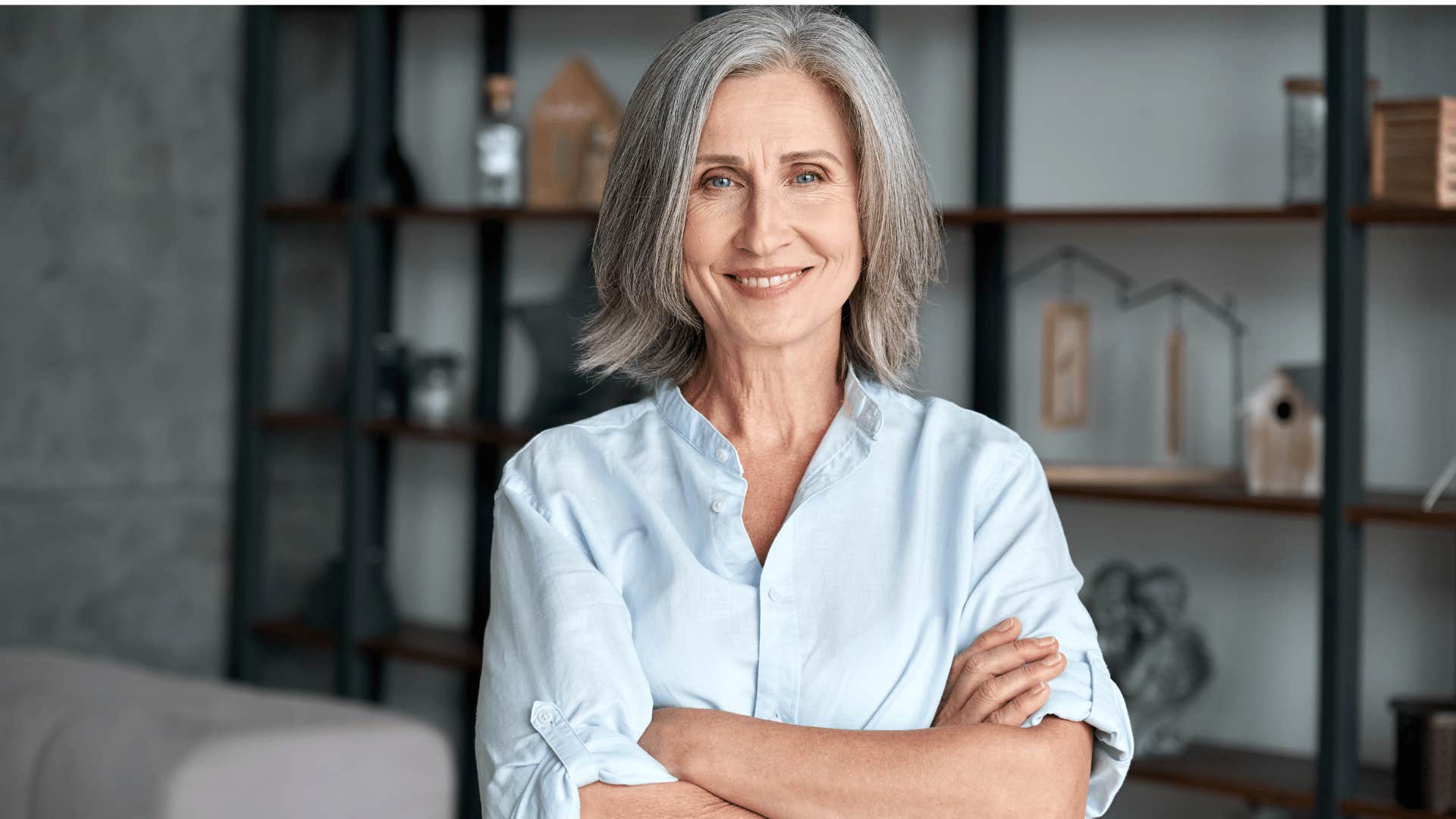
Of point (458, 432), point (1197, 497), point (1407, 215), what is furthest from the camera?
point (458, 432)

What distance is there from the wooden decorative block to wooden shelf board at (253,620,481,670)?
5.14 feet

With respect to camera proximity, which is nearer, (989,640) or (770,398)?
(989,640)

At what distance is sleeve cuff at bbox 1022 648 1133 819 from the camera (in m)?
1.38

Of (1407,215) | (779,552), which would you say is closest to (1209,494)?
(1407,215)

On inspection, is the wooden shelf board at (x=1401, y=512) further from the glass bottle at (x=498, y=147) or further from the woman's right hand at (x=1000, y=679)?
the glass bottle at (x=498, y=147)

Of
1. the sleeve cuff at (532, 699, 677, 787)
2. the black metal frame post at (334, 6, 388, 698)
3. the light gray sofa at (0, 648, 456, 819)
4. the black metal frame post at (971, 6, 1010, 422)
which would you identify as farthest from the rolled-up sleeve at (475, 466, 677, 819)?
the black metal frame post at (334, 6, 388, 698)

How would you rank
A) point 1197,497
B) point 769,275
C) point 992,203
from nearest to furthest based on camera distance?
point 769,275 → point 1197,497 → point 992,203

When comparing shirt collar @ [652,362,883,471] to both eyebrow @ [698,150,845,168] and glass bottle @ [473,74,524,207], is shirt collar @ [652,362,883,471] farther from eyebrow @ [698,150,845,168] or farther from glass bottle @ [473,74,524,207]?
glass bottle @ [473,74,524,207]

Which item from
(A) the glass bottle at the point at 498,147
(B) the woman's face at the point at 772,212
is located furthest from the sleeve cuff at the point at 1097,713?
(A) the glass bottle at the point at 498,147

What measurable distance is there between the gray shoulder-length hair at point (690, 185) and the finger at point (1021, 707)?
369mm

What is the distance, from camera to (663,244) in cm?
146

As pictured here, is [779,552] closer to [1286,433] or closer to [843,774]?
[843,774]

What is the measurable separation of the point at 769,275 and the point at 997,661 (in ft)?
1.37

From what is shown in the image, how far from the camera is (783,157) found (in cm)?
143
